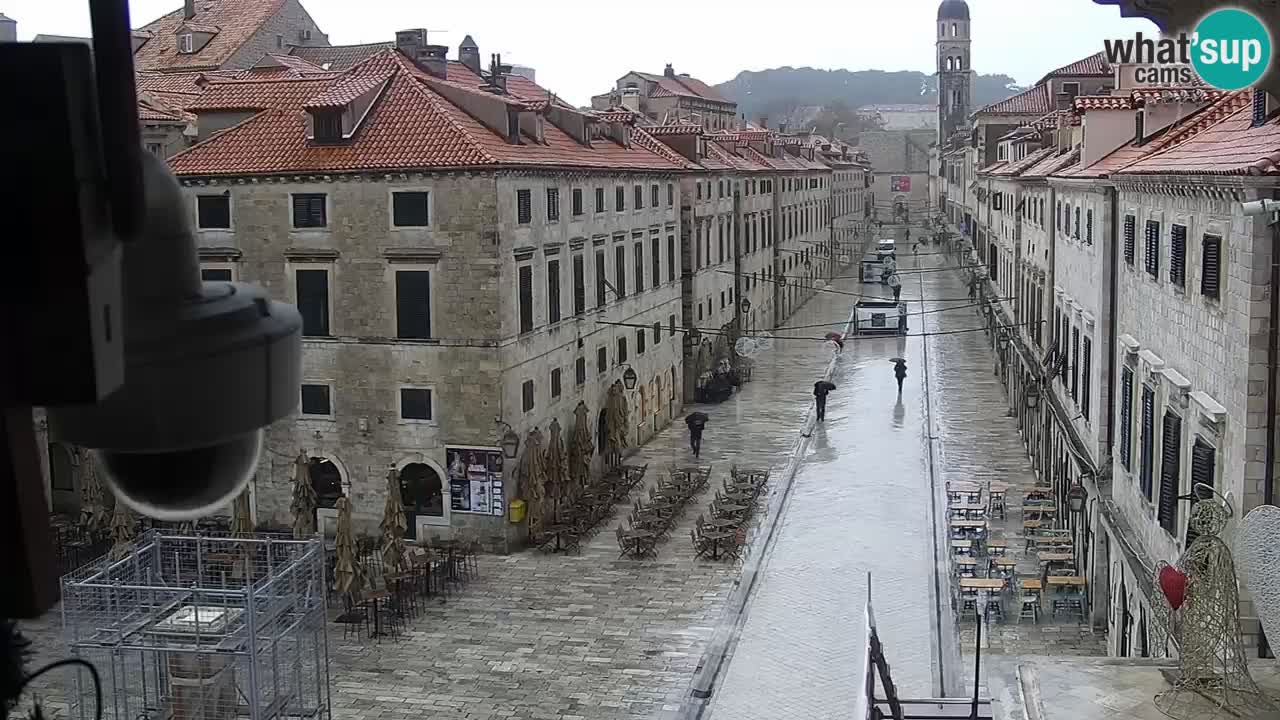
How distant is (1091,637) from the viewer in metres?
22.8

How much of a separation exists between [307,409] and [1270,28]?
21.4 metres

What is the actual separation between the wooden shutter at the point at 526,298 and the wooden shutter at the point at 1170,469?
1603 cm

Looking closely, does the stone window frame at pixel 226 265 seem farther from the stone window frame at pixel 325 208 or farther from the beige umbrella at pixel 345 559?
the beige umbrella at pixel 345 559

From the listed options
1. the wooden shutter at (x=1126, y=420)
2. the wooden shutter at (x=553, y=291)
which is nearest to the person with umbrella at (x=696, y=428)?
the wooden shutter at (x=553, y=291)

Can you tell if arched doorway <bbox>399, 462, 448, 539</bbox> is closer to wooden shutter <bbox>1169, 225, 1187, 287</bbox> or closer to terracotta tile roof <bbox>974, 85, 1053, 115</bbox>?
wooden shutter <bbox>1169, 225, 1187, 287</bbox>

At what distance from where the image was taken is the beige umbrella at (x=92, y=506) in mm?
27391

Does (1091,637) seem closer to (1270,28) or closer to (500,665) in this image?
(500,665)

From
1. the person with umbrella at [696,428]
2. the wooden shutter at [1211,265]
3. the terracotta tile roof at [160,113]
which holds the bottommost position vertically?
the person with umbrella at [696,428]

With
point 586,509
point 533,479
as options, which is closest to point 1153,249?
point 533,479

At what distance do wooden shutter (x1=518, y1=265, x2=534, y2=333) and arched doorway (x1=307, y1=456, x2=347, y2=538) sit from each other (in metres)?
5.23

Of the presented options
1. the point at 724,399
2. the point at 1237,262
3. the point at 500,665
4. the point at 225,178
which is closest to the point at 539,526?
the point at 500,665

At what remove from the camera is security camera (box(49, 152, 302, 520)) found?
7.59ft

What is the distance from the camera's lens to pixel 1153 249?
59.7ft

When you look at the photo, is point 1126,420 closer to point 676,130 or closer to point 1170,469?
point 1170,469
